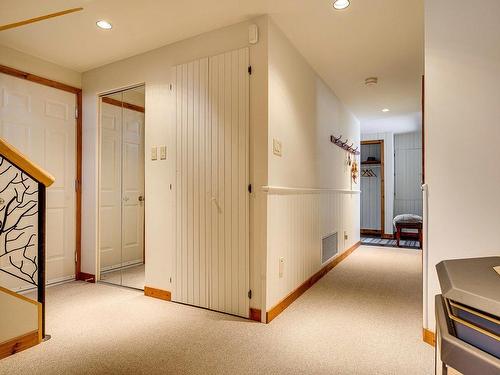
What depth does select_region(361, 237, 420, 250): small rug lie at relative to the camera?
19.4 feet

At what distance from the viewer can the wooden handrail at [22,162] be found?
75.0 inches

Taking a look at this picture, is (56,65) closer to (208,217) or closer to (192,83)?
(192,83)

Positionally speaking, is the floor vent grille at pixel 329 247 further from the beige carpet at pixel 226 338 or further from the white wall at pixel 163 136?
the white wall at pixel 163 136

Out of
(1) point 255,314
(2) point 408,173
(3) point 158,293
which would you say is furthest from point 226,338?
(2) point 408,173

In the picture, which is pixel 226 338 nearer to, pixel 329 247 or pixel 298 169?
pixel 298 169

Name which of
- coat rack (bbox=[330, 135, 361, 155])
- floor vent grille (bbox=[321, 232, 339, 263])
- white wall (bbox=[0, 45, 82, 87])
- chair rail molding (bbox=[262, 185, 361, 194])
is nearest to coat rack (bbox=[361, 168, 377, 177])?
coat rack (bbox=[330, 135, 361, 155])

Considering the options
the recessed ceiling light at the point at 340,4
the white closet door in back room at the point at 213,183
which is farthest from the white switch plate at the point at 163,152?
the recessed ceiling light at the point at 340,4

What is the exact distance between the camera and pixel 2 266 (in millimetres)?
2957

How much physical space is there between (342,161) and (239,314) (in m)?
3.15

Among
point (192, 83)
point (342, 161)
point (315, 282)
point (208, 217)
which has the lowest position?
point (315, 282)

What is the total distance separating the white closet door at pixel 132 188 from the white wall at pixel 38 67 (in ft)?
2.33

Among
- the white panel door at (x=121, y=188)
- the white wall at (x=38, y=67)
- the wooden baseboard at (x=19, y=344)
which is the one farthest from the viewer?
the white panel door at (x=121, y=188)

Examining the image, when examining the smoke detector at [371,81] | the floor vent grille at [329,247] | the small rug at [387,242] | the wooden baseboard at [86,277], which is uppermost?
the smoke detector at [371,81]

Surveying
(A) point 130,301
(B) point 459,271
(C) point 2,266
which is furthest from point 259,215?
(C) point 2,266
